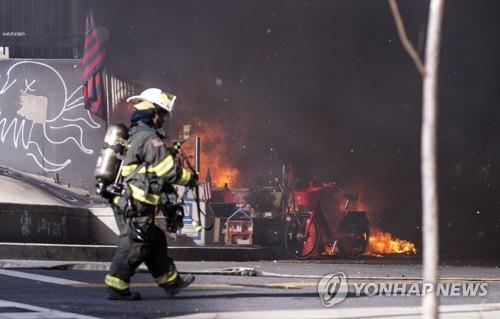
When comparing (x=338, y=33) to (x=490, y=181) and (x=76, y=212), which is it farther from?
(x=76, y=212)

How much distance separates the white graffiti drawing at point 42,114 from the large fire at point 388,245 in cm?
708

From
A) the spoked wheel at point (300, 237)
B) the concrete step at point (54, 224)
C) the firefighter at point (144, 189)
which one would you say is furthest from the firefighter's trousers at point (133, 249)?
the spoked wheel at point (300, 237)

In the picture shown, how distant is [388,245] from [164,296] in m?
17.9

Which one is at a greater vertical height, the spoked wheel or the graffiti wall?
the graffiti wall

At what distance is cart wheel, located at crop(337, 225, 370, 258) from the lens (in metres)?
22.7

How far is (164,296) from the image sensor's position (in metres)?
8.97

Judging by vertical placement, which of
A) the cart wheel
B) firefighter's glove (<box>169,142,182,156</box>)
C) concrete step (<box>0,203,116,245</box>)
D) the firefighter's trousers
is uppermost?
firefighter's glove (<box>169,142,182,156</box>)

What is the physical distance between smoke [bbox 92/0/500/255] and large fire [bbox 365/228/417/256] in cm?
140

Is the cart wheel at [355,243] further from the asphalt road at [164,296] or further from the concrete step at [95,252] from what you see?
the asphalt road at [164,296]

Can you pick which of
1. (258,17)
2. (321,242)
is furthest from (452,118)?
(321,242)

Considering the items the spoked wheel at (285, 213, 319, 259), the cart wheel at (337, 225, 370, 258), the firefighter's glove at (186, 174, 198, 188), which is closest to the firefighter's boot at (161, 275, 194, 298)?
the firefighter's glove at (186, 174, 198, 188)

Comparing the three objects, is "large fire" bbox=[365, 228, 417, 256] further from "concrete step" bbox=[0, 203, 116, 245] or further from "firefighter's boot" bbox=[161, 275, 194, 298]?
"firefighter's boot" bbox=[161, 275, 194, 298]

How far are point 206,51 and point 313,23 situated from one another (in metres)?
3.25

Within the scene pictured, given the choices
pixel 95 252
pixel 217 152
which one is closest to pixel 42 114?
pixel 217 152
